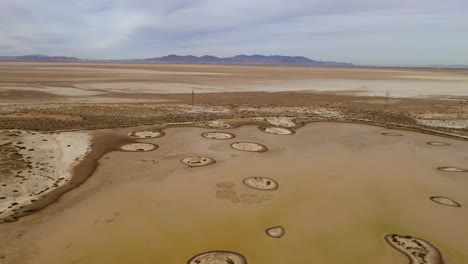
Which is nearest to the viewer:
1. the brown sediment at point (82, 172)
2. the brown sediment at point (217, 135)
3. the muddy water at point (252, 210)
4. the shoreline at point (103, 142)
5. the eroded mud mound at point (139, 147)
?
the muddy water at point (252, 210)

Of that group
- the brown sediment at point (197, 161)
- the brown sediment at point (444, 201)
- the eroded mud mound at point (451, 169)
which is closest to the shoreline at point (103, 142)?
the brown sediment at point (197, 161)

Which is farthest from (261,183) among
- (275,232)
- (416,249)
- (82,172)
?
(82,172)

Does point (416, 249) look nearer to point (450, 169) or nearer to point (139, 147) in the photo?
point (450, 169)

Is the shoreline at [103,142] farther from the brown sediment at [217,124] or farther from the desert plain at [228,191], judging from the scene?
the brown sediment at [217,124]

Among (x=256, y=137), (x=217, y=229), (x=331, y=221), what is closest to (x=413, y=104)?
(x=256, y=137)

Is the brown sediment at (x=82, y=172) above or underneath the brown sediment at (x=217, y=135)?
underneath

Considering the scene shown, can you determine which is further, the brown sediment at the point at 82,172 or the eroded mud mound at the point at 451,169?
the eroded mud mound at the point at 451,169

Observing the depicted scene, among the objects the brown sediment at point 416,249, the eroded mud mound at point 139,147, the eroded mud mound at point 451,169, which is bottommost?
the brown sediment at point 416,249

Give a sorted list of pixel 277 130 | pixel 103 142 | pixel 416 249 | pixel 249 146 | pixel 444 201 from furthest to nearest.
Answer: pixel 277 130, pixel 249 146, pixel 103 142, pixel 444 201, pixel 416 249
